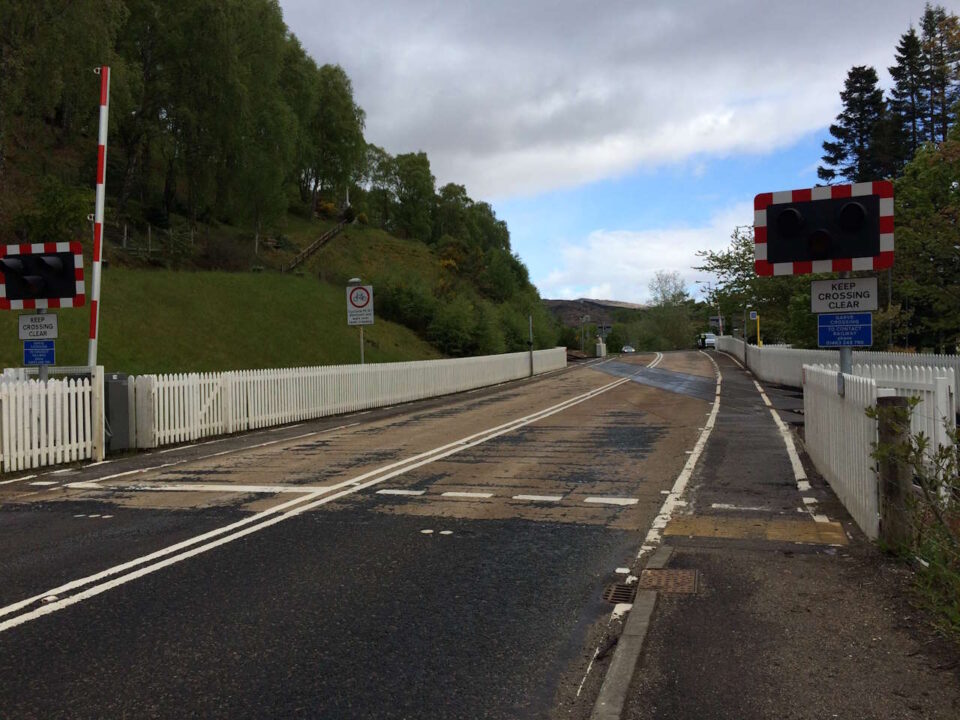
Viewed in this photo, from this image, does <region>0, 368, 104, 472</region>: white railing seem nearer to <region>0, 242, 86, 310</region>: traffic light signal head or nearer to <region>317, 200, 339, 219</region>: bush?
<region>0, 242, 86, 310</region>: traffic light signal head

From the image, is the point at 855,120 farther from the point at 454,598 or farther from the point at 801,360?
the point at 454,598

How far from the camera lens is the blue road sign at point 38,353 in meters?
11.2

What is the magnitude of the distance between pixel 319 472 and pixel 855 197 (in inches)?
279

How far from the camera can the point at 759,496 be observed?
7.84 metres

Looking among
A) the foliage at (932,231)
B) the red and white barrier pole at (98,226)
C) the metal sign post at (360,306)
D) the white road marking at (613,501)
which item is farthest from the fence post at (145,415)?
the foliage at (932,231)

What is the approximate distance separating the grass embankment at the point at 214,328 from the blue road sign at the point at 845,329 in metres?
21.4

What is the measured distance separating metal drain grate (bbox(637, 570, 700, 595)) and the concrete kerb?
0.13 m

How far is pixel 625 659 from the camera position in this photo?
3684 millimetres

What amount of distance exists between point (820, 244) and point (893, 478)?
2993 mm

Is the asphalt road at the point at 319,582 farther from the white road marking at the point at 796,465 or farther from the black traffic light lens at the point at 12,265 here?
the black traffic light lens at the point at 12,265

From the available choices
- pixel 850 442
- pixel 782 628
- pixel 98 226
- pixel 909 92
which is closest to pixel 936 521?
pixel 782 628

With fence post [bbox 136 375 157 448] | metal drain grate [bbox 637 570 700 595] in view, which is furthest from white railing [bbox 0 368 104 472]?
metal drain grate [bbox 637 570 700 595]

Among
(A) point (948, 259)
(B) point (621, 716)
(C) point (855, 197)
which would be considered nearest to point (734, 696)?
(B) point (621, 716)

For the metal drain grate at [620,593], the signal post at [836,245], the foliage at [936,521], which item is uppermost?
the signal post at [836,245]
